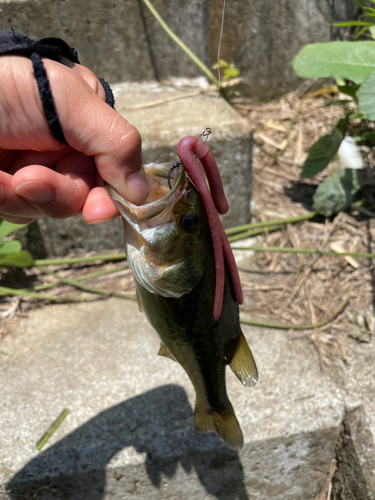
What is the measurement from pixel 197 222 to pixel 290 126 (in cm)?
298

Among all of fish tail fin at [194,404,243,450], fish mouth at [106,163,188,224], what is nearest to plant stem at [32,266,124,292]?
fish tail fin at [194,404,243,450]

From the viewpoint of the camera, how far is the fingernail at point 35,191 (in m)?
1.27

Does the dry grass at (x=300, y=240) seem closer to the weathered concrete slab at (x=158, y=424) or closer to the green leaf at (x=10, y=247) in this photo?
the weathered concrete slab at (x=158, y=424)

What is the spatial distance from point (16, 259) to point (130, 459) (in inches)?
57.7

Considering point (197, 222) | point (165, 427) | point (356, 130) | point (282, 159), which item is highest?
point (197, 222)

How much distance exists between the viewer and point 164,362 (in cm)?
238

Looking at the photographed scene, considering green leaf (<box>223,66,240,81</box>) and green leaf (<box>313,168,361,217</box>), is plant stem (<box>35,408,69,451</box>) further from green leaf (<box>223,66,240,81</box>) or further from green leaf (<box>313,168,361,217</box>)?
green leaf (<box>223,66,240,81</box>)

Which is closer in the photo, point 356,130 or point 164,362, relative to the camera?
point 164,362

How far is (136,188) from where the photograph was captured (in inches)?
52.2

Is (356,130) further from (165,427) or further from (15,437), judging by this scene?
(15,437)

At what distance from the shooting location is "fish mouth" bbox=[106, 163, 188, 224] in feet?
3.98

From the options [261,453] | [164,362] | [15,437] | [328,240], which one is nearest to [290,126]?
[328,240]

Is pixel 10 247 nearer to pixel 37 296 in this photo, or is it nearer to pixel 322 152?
pixel 37 296

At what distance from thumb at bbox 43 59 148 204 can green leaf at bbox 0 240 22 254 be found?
5.07 feet
